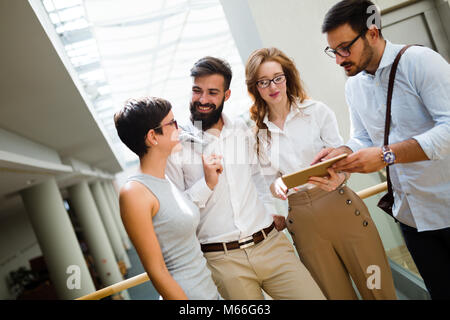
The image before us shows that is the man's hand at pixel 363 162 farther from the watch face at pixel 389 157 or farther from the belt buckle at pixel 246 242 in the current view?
the belt buckle at pixel 246 242

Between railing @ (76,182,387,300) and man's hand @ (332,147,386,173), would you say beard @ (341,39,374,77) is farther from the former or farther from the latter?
railing @ (76,182,387,300)

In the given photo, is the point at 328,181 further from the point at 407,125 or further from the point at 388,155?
the point at 407,125

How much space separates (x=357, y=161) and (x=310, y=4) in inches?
98.5

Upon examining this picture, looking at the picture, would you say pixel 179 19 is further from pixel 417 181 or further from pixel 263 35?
pixel 417 181

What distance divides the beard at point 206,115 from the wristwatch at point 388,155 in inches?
38.6

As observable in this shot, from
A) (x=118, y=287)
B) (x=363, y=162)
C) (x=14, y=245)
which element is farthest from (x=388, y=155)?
(x=14, y=245)

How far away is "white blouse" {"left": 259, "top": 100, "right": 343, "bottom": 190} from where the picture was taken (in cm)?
219

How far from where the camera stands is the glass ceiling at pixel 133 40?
6113 mm

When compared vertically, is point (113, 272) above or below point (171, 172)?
below

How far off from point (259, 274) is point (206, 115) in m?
0.99

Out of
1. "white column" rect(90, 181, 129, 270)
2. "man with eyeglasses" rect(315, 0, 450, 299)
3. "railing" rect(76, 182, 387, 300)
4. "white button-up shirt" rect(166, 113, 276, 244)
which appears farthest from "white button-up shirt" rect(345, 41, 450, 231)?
"white column" rect(90, 181, 129, 270)

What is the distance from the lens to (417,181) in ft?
6.30

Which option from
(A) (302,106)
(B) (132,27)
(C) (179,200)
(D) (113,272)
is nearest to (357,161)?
(A) (302,106)

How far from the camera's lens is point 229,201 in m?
2.03
